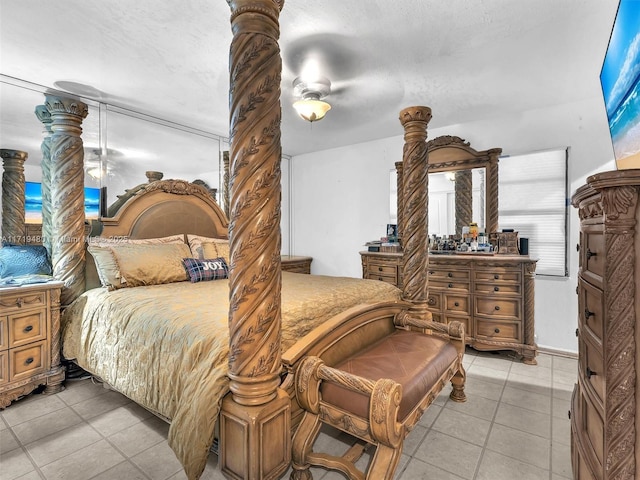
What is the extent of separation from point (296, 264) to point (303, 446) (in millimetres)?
3616

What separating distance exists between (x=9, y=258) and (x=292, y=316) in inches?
107

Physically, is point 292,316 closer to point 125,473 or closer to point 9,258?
point 125,473

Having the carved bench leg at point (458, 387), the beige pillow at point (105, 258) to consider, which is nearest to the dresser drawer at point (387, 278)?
the carved bench leg at point (458, 387)

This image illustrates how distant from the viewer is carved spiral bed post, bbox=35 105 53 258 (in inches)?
115

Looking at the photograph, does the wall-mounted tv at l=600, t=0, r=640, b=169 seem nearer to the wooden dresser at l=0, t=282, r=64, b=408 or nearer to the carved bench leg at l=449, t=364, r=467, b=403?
the carved bench leg at l=449, t=364, r=467, b=403

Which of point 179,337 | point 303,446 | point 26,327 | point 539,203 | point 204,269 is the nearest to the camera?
point 303,446

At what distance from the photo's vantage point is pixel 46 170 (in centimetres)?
294

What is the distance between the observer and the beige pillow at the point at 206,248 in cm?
347

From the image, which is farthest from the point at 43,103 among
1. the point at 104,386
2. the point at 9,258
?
the point at 104,386

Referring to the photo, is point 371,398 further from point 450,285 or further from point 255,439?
point 450,285

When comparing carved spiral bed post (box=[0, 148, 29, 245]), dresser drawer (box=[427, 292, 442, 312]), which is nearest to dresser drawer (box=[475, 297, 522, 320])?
dresser drawer (box=[427, 292, 442, 312])

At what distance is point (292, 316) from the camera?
1.85m

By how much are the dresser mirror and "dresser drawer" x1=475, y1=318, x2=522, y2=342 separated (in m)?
1.10

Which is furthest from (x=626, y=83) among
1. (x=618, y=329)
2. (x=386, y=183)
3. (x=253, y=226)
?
(x=386, y=183)
